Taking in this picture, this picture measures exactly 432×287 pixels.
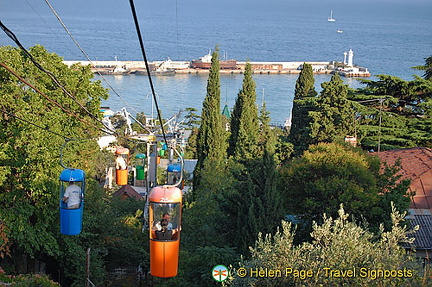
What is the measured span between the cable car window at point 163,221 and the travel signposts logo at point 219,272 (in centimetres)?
289

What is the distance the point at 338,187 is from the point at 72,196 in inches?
297

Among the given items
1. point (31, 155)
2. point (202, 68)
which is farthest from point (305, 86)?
point (202, 68)

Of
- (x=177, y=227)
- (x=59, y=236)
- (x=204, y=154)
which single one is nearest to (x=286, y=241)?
(x=177, y=227)

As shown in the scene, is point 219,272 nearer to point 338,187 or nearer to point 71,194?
point 71,194

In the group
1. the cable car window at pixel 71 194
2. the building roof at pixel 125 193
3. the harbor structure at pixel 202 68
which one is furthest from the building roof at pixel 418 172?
the harbor structure at pixel 202 68

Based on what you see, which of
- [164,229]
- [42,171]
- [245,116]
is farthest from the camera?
[245,116]

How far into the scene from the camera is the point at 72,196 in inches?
395

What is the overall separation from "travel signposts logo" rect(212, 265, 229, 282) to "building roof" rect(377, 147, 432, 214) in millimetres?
7903

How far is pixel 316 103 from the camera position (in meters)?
27.5

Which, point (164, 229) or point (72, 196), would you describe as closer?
point (164, 229)

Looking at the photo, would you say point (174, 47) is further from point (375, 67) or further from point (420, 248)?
point (420, 248)

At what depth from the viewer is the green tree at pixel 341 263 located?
6.98 metres

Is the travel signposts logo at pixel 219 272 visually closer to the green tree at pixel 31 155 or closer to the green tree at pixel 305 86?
the green tree at pixel 31 155

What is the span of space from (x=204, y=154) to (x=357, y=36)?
160704 mm
